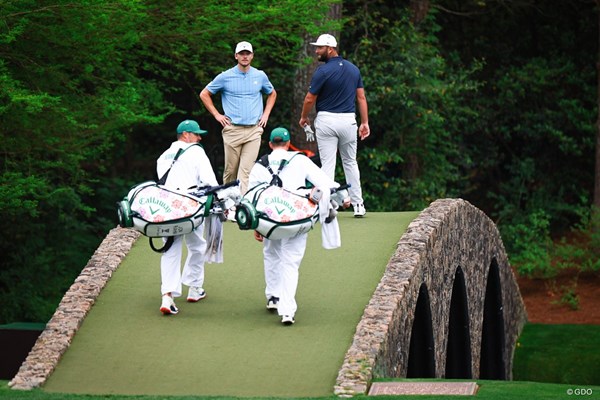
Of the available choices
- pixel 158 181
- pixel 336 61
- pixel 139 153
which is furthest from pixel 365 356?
pixel 139 153

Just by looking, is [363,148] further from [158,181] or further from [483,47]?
[158,181]

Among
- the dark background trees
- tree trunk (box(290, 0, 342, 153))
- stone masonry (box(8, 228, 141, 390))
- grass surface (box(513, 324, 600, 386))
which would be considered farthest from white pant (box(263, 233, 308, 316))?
tree trunk (box(290, 0, 342, 153))

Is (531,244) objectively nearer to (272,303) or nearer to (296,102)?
(296,102)

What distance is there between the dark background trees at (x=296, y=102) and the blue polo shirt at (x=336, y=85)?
1.48m

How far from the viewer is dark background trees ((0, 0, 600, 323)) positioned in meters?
16.1

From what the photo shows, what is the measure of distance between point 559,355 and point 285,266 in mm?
11275

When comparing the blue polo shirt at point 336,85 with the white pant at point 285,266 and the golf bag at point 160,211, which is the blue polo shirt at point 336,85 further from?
the golf bag at point 160,211

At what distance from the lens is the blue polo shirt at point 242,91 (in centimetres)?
1478

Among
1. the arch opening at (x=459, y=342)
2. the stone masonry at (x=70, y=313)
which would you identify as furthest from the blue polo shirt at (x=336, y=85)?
the arch opening at (x=459, y=342)

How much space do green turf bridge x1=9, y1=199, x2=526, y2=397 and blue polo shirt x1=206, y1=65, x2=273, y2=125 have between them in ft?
4.56

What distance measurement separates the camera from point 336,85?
581 inches

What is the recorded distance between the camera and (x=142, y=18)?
16859 mm

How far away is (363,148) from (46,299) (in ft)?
21.7

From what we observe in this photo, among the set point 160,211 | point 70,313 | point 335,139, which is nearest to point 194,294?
point 70,313
